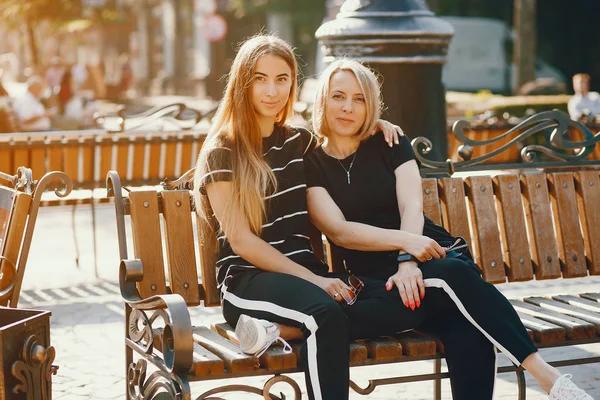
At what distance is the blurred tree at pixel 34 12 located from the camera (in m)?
29.1

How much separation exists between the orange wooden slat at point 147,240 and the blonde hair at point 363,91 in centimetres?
79

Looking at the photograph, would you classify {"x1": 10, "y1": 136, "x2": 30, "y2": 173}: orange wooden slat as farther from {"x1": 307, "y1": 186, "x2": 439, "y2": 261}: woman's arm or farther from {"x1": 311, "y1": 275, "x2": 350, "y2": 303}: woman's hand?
{"x1": 311, "y1": 275, "x2": 350, "y2": 303}: woman's hand

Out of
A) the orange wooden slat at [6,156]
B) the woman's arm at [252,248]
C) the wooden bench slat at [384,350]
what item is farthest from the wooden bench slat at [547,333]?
the orange wooden slat at [6,156]

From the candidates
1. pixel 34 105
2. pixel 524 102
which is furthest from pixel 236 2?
pixel 34 105

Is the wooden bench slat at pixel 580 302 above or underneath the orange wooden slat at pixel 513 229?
underneath

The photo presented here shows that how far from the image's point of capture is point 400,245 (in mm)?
4250

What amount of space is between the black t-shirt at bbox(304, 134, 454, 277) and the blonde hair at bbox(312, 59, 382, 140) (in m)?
0.10

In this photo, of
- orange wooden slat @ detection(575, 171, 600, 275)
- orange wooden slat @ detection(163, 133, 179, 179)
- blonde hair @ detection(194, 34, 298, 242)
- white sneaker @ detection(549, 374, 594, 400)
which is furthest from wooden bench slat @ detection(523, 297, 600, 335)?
orange wooden slat @ detection(163, 133, 179, 179)

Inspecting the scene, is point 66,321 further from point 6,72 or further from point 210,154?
point 6,72

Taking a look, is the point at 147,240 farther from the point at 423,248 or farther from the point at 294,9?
the point at 294,9

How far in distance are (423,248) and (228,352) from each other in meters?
0.92

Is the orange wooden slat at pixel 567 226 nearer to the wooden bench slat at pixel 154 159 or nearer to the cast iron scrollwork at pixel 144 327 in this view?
the cast iron scrollwork at pixel 144 327

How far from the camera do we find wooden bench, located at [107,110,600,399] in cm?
381

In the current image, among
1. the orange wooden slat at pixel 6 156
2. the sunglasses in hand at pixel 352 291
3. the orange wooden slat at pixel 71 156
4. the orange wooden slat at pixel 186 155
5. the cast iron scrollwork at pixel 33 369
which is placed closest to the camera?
the cast iron scrollwork at pixel 33 369
